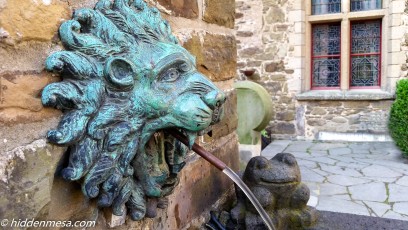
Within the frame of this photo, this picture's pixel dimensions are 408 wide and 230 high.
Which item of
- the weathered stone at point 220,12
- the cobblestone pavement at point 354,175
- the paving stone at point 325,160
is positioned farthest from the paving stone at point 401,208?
the weathered stone at point 220,12

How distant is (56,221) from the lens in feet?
2.13

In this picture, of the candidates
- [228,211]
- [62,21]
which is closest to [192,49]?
[62,21]

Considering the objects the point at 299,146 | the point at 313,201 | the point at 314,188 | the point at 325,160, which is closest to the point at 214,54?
the point at 313,201

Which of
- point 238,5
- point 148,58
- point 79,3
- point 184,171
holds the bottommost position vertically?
point 184,171

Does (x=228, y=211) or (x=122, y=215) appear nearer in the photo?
(x=122, y=215)

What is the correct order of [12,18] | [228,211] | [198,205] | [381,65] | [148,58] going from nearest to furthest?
[12,18] < [148,58] < [198,205] < [228,211] < [381,65]

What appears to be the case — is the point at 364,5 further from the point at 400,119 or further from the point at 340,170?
the point at 340,170

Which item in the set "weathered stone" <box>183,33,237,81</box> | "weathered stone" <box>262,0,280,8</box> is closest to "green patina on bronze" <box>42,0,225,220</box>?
"weathered stone" <box>183,33,237,81</box>

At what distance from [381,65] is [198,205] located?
5.54 m

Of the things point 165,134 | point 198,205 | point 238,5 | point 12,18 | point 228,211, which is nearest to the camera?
point 12,18

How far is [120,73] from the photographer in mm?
660

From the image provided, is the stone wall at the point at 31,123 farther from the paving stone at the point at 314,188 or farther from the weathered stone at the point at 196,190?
the paving stone at the point at 314,188

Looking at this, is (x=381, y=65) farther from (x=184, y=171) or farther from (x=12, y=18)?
(x=12, y=18)

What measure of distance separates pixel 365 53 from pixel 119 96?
609cm
